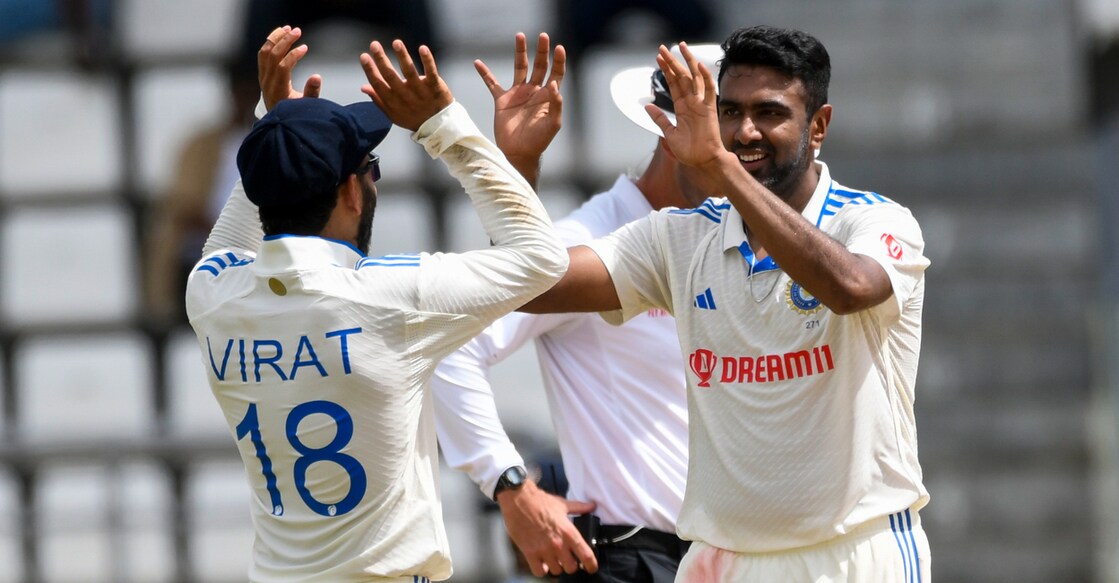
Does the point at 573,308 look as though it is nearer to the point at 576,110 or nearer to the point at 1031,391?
the point at 576,110

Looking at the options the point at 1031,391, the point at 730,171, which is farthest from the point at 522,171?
the point at 1031,391

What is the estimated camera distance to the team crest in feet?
9.61

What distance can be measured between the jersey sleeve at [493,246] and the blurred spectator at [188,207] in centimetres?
422

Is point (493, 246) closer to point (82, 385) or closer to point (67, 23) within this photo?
point (82, 385)

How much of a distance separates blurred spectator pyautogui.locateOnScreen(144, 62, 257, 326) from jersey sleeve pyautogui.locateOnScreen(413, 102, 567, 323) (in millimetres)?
4224

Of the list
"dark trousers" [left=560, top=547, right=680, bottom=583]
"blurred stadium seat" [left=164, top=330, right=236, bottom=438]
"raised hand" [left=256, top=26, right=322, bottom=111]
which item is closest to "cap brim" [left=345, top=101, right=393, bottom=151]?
"raised hand" [left=256, top=26, right=322, bottom=111]

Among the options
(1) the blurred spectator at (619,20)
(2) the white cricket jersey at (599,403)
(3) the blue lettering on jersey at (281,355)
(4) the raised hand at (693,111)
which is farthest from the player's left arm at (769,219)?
(1) the blurred spectator at (619,20)

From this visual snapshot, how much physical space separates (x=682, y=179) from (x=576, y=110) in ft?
11.4

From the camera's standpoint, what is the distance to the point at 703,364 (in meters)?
3.04

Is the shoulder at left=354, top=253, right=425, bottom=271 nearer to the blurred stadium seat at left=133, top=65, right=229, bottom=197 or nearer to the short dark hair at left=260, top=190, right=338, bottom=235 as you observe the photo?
the short dark hair at left=260, top=190, right=338, bottom=235

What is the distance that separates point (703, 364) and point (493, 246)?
48 cm

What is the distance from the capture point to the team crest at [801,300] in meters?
2.93

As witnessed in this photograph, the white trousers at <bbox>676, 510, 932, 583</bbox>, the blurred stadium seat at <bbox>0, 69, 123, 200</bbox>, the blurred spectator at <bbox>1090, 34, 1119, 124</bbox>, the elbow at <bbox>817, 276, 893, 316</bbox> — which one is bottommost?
the white trousers at <bbox>676, 510, 932, 583</bbox>

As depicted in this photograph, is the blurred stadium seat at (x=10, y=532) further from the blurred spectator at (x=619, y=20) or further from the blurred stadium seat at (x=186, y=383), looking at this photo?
the blurred spectator at (x=619, y=20)
